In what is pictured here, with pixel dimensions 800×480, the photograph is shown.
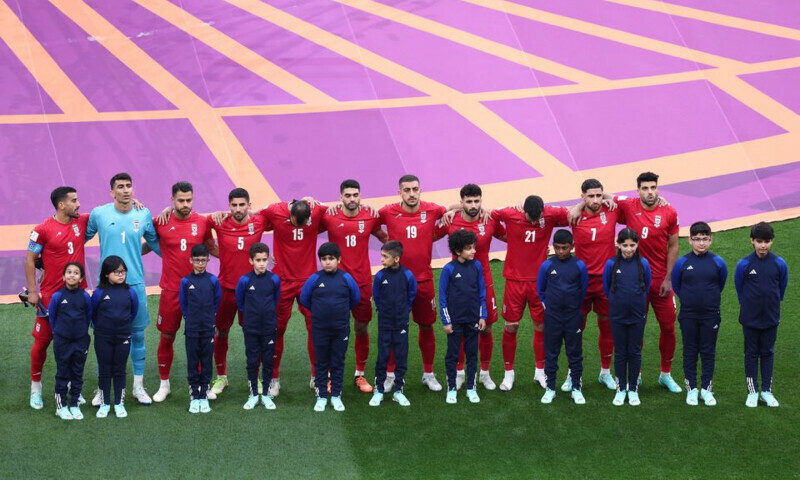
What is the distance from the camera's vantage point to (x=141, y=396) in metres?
8.25

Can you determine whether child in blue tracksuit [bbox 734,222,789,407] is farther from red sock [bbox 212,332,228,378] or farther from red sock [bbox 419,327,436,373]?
red sock [bbox 212,332,228,378]

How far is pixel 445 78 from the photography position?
14.6 metres

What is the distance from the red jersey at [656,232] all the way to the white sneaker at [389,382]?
2509mm

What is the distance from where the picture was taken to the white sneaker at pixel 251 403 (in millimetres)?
8102

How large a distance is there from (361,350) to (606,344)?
223 centimetres

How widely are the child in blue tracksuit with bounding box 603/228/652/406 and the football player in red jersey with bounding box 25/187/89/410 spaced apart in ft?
14.9

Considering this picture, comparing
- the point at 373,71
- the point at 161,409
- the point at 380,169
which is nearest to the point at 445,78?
the point at 373,71

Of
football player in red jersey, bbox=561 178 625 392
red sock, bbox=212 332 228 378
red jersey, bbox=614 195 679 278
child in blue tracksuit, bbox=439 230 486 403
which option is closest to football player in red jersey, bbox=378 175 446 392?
child in blue tracksuit, bbox=439 230 486 403

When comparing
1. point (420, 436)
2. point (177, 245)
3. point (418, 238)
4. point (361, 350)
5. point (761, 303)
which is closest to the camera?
point (420, 436)

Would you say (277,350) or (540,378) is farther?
(540,378)

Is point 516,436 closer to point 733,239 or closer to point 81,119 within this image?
point 733,239

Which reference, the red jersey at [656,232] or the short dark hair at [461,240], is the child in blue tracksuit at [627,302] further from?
the short dark hair at [461,240]

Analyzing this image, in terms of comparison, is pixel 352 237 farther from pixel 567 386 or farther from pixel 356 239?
pixel 567 386

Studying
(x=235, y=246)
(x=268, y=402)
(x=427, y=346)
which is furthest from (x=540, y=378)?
(x=235, y=246)
